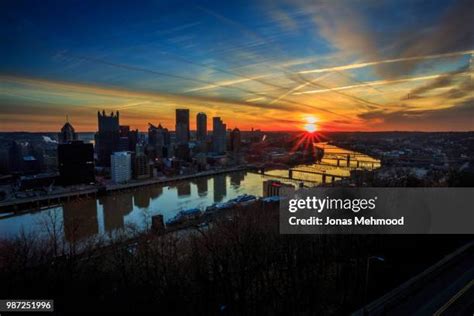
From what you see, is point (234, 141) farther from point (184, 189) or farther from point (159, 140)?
point (184, 189)

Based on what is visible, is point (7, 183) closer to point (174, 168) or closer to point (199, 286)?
point (174, 168)

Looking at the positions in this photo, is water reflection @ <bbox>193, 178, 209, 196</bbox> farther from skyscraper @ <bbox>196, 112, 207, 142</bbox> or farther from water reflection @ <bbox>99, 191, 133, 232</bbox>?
skyscraper @ <bbox>196, 112, 207, 142</bbox>

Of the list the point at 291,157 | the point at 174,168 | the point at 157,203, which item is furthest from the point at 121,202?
the point at 291,157

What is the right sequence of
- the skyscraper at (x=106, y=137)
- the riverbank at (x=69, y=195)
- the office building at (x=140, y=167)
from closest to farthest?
the riverbank at (x=69, y=195) → the office building at (x=140, y=167) → the skyscraper at (x=106, y=137)

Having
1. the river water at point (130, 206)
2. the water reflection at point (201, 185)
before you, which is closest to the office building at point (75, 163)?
the river water at point (130, 206)

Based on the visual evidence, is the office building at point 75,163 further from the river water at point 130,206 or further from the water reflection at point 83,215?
the water reflection at point 83,215

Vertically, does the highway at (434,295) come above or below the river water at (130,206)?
above

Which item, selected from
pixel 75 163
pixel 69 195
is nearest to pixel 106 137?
pixel 75 163

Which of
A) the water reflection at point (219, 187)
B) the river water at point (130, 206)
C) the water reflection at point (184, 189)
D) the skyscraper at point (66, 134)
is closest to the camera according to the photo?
the river water at point (130, 206)
